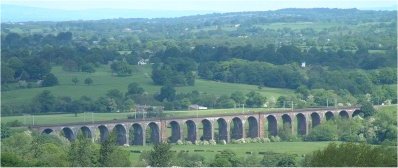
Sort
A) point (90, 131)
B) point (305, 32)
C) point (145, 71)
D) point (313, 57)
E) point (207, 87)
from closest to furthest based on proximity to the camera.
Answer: point (90, 131)
point (207, 87)
point (145, 71)
point (313, 57)
point (305, 32)

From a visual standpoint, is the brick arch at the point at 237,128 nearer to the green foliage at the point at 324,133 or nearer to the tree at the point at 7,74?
the green foliage at the point at 324,133

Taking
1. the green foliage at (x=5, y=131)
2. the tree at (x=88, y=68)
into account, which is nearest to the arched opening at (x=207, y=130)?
the green foliage at (x=5, y=131)

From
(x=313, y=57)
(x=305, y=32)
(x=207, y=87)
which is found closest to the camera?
(x=207, y=87)

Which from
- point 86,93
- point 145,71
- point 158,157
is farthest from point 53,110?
point 158,157

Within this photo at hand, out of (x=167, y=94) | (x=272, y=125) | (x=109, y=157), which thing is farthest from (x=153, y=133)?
(x=109, y=157)

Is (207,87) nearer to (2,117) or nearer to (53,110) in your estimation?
(53,110)

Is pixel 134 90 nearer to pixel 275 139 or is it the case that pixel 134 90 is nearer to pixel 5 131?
pixel 275 139
